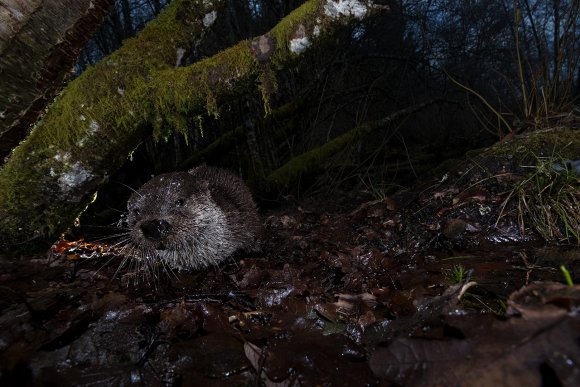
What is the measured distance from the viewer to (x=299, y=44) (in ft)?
9.69

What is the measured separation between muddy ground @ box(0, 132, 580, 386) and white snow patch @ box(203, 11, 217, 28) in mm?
2295

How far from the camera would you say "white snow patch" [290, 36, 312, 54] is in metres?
2.94

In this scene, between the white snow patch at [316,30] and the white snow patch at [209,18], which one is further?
the white snow patch at [209,18]

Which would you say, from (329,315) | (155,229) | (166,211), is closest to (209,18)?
(166,211)

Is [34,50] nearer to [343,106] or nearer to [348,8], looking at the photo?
Answer: [348,8]

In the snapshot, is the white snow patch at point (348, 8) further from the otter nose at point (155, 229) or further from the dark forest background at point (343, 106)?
the dark forest background at point (343, 106)

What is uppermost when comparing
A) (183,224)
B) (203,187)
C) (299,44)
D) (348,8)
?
(348,8)

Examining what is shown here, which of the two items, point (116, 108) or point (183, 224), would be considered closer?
point (116, 108)

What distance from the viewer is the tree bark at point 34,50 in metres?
2.13

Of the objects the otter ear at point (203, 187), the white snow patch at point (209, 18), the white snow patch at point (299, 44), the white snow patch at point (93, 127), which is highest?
the white snow patch at point (209, 18)

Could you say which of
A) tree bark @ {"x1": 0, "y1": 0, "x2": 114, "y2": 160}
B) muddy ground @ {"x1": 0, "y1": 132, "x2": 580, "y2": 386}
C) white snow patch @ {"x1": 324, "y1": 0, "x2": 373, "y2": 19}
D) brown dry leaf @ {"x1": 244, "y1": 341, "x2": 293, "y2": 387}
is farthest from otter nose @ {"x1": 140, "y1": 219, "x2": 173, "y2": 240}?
white snow patch @ {"x1": 324, "y1": 0, "x2": 373, "y2": 19}

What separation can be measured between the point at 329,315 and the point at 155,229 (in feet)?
5.51

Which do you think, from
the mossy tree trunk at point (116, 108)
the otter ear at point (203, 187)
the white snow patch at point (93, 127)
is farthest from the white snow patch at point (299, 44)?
the white snow patch at point (93, 127)

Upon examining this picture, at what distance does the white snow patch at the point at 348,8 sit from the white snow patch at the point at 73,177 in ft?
7.71
